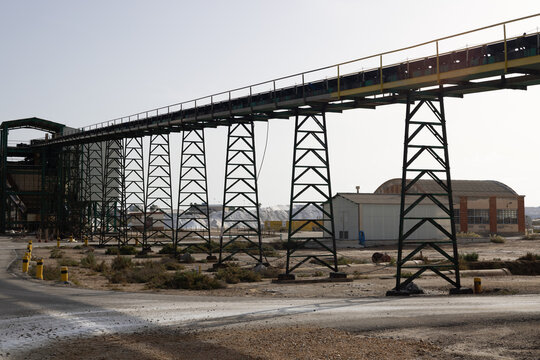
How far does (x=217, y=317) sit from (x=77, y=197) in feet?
168

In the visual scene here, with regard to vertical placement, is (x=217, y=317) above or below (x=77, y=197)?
below

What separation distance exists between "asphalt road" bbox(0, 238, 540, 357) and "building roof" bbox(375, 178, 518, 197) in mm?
49086

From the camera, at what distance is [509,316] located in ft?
43.3

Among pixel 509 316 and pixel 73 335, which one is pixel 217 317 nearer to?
pixel 73 335

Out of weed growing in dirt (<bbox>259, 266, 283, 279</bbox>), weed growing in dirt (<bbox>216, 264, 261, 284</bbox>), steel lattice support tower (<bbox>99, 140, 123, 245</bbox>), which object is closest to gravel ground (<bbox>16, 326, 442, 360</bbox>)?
weed growing in dirt (<bbox>216, 264, 261, 284</bbox>)

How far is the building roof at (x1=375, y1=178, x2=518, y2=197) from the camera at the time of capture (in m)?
65.1

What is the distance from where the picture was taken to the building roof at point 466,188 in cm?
6512

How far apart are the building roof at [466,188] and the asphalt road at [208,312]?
4909cm

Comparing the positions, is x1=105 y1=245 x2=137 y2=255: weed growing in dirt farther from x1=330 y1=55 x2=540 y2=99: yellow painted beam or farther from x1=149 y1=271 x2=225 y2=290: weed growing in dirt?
x1=330 y1=55 x2=540 y2=99: yellow painted beam

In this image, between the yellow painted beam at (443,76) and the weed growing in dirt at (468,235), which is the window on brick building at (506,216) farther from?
the yellow painted beam at (443,76)

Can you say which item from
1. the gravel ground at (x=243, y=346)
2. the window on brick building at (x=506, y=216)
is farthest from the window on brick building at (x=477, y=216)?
the gravel ground at (x=243, y=346)

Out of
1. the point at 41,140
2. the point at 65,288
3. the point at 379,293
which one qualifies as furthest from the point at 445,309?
the point at 41,140

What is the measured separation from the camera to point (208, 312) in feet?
46.1

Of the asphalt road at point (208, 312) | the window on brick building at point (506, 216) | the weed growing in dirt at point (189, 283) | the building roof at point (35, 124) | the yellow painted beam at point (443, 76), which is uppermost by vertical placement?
the building roof at point (35, 124)
